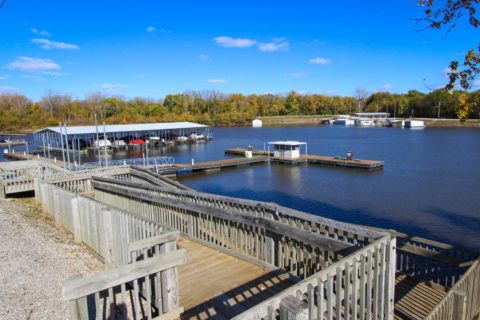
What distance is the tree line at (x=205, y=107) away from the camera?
96.6 meters

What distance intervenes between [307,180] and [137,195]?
21029 mm

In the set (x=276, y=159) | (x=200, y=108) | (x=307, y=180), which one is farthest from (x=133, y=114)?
(x=307, y=180)

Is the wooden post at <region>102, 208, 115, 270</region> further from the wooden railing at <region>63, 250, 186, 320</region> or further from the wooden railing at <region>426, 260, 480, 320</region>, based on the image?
the wooden railing at <region>426, 260, 480, 320</region>

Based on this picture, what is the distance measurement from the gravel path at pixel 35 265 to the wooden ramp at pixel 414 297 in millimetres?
5039

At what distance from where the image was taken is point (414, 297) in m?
5.62

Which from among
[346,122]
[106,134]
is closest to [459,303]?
[106,134]

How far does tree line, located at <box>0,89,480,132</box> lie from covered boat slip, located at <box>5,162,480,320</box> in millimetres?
93187

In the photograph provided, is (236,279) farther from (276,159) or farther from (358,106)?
(358,106)

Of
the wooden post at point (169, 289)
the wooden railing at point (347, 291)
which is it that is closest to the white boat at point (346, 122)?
the wooden railing at point (347, 291)

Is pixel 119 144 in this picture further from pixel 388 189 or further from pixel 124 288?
pixel 124 288

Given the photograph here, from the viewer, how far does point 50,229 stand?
350 inches

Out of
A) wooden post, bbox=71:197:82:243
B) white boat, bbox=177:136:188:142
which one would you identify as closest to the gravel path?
wooden post, bbox=71:197:82:243

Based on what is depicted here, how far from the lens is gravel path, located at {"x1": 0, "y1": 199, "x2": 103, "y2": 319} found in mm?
5035

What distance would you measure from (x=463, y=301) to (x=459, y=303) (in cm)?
6
